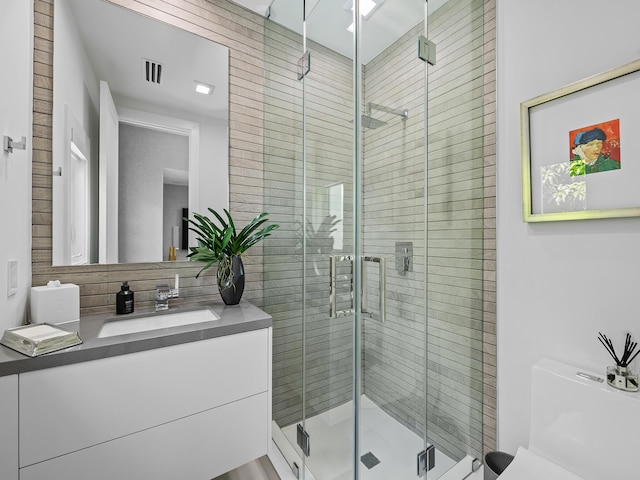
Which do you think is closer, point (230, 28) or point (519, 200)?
point (519, 200)

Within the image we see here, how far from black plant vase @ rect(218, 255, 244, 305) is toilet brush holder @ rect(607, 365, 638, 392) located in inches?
61.6

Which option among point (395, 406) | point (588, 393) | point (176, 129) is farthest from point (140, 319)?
point (588, 393)

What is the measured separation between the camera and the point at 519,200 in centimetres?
143

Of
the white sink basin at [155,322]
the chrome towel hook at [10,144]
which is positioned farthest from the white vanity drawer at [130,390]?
the chrome towel hook at [10,144]

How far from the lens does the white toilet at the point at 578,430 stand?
3.29 ft

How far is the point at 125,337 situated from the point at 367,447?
1.01 m

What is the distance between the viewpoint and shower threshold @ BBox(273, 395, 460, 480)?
122cm

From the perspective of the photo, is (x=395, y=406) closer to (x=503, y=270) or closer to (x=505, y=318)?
(x=505, y=318)

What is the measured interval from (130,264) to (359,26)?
1.50 meters

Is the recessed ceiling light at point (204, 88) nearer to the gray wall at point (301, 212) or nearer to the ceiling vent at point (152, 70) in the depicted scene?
the ceiling vent at point (152, 70)

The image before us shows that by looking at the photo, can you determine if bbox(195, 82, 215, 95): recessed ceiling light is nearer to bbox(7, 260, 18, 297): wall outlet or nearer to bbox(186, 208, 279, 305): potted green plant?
bbox(186, 208, 279, 305): potted green plant

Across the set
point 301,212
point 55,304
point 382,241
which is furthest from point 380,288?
point 55,304

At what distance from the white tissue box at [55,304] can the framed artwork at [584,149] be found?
200cm

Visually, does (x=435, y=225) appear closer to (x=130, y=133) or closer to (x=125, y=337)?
(x=125, y=337)
